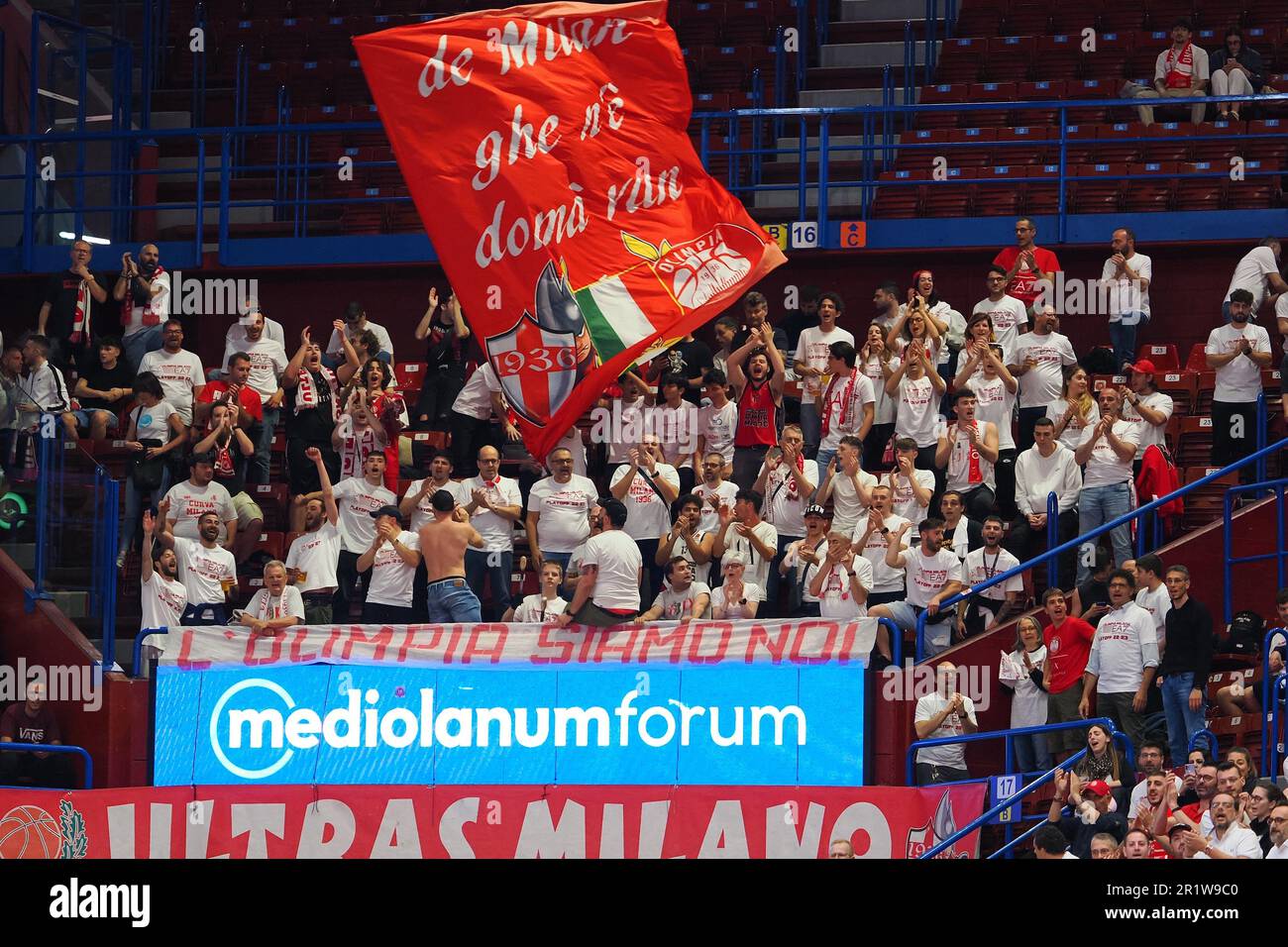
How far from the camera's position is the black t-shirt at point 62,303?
848 inches

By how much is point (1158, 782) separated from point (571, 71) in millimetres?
8153

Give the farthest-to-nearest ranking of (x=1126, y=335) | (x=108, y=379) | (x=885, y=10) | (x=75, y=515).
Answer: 1. (x=885, y=10)
2. (x=108, y=379)
3. (x=1126, y=335)
4. (x=75, y=515)

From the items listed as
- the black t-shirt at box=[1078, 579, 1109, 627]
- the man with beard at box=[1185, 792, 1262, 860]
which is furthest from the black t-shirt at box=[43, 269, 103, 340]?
the man with beard at box=[1185, 792, 1262, 860]

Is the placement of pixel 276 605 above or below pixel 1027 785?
above

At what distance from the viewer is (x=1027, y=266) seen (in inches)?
808

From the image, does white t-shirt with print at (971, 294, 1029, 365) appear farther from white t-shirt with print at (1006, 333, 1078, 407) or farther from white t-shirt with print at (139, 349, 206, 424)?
white t-shirt with print at (139, 349, 206, 424)

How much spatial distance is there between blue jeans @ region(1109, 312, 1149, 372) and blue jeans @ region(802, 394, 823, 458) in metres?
3.08

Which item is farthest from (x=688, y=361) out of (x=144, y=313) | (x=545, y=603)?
(x=144, y=313)

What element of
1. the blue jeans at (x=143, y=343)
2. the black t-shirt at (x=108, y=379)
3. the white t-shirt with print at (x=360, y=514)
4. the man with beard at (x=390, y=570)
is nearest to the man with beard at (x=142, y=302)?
the blue jeans at (x=143, y=343)

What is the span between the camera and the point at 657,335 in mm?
17750

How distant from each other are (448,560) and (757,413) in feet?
9.76

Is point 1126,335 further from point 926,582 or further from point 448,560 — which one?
point 448,560
